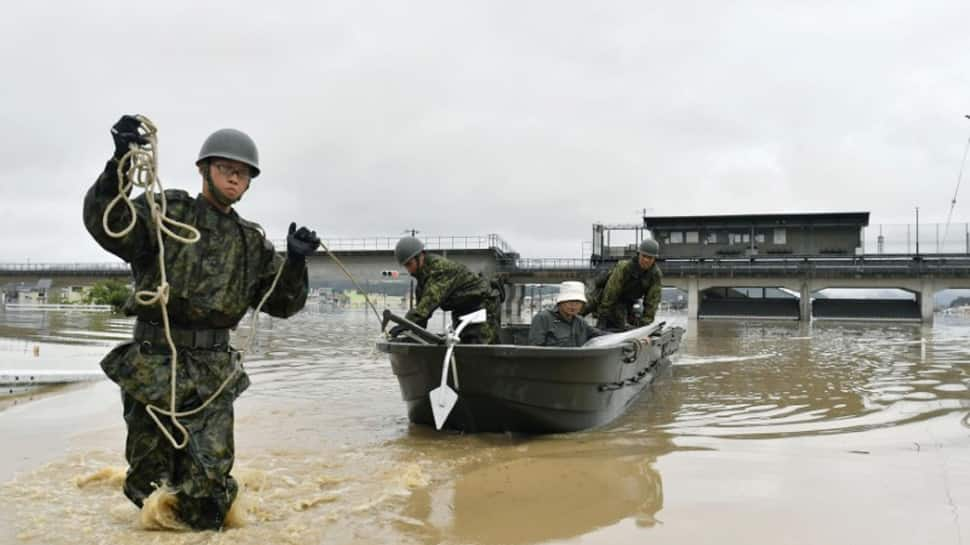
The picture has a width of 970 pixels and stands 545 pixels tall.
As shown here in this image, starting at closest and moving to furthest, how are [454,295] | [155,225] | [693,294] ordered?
[155,225], [454,295], [693,294]

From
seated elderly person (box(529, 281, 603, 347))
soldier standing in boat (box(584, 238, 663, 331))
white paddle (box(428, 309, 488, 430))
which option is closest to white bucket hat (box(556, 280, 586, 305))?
seated elderly person (box(529, 281, 603, 347))

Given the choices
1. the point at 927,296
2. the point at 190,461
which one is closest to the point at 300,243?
the point at 190,461

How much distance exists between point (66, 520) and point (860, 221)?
50913 millimetres

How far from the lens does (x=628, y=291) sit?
10.2m

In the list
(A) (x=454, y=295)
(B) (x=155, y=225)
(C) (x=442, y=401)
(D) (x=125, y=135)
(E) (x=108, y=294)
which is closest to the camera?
(D) (x=125, y=135)

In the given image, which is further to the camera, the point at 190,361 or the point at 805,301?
the point at 805,301

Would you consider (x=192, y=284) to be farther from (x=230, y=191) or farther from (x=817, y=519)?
(x=817, y=519)

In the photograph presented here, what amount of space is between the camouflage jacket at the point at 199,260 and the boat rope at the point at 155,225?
0.04m

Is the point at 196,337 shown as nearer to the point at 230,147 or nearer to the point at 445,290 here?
the point at 230,147

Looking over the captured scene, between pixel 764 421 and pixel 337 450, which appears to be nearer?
pixel 337 450

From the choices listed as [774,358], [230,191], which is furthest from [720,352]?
[230,191]

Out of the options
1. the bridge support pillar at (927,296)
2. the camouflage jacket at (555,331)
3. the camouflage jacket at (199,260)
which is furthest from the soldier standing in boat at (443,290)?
the bridge support pillar at (927,296)

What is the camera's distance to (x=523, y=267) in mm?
49719

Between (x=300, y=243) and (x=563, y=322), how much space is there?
13.6 feet
